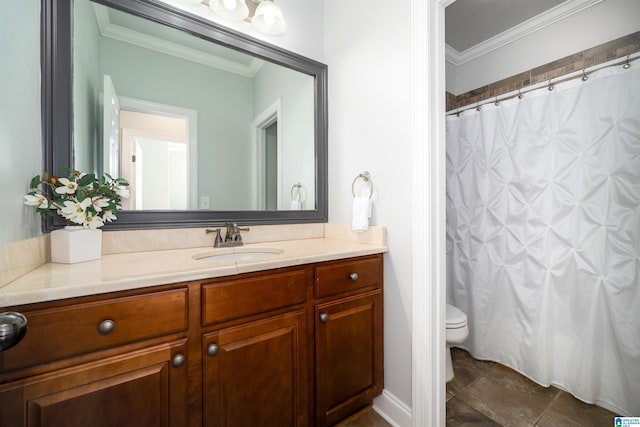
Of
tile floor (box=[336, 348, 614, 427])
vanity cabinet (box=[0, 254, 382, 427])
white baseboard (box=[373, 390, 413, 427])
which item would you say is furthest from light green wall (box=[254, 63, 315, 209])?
tile floor (box=[336, 348, 614, 427])

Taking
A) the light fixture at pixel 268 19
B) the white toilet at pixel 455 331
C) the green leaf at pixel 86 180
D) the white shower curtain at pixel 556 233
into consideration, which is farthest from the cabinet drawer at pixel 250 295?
the white shower curtain at pixel 556 233

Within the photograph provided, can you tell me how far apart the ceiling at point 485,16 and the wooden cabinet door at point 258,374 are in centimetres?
223

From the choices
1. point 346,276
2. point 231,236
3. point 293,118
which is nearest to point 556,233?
point 346,276

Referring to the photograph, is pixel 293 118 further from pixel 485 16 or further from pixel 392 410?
pixel 392 410

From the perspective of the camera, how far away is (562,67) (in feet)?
5.50

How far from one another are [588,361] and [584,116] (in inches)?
53.2

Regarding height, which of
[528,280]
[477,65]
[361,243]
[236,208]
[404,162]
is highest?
[477,65]

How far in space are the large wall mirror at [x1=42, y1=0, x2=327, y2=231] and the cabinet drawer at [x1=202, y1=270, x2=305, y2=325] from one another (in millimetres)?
597

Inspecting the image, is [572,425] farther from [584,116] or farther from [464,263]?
[584,116]

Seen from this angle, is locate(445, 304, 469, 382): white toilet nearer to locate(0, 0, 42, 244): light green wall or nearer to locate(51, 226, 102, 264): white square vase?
locate(51, 226, 102, 264): white square vase

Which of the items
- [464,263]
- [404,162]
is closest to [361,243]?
[404,162]

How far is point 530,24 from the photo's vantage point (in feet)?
6.01

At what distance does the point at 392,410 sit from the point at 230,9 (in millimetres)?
2249

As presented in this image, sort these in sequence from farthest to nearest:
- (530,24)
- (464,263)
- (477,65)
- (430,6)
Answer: (477,65), (464,263), (530,24), (430,6)
